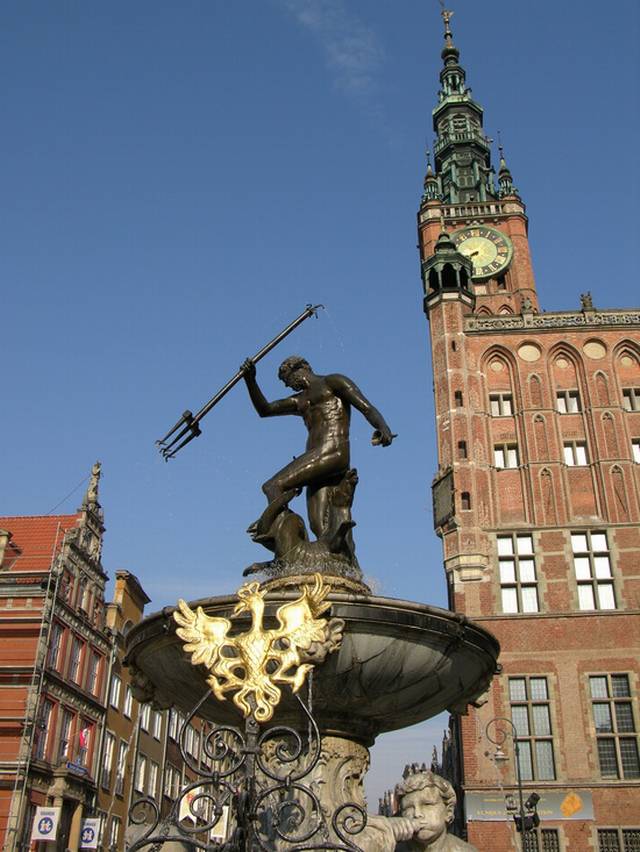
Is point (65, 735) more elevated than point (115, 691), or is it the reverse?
point (115, 691)

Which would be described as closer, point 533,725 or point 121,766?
point 533,725

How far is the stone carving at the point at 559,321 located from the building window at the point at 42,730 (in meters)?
20.0

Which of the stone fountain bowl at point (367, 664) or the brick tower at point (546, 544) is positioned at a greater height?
the brick tower at point (546, 544)

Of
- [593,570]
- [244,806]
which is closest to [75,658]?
[593,570]

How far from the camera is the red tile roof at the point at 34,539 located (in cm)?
3231

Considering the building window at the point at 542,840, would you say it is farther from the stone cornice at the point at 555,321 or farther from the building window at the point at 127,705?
the building window at the point at 127,705

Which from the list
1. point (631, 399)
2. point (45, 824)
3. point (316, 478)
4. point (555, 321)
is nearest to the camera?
point (316, 478)

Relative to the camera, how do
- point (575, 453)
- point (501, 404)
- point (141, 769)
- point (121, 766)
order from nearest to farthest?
point (575, 453), point (501, 404), point (121, 766), point (141, 769)

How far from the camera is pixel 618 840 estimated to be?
949 inches

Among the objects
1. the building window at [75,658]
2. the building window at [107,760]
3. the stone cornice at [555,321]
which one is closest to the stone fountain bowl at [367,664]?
the building window at [75,658]

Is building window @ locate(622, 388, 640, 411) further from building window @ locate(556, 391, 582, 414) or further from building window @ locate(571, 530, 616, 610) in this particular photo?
building window @ locate(571, 530, 616, 610)

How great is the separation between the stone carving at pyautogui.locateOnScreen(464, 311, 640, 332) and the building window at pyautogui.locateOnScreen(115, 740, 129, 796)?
71.1ft

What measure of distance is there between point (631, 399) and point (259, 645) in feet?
91.5

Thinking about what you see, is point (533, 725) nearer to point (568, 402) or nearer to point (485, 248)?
point (568, 402)
